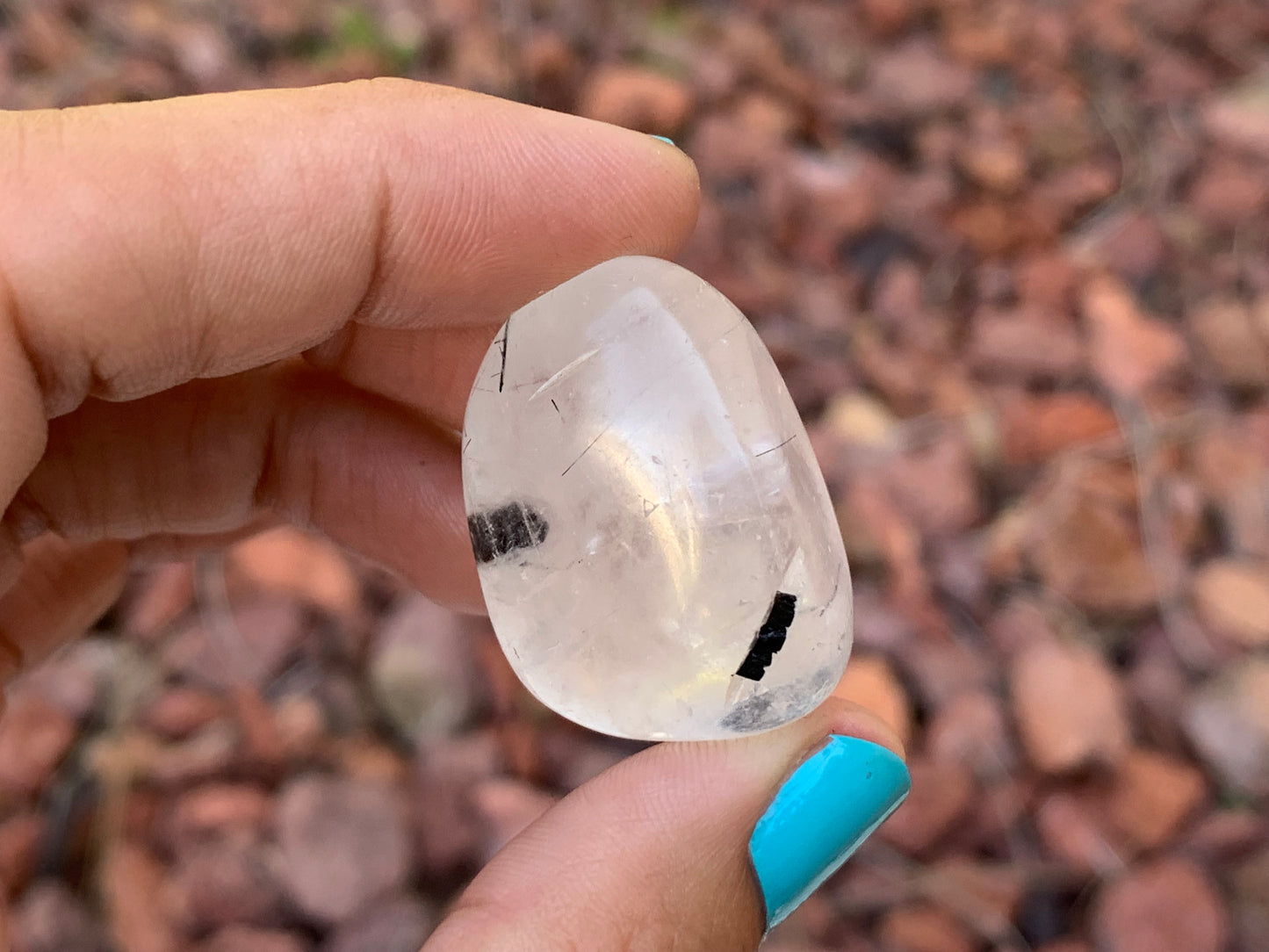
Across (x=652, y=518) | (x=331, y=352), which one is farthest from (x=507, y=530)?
(x=331, y=352)

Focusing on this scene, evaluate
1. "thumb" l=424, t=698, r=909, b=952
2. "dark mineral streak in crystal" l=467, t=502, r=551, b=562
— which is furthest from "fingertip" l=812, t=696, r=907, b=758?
"dark mineral streak in crystal" l=467, t=502, r=551, b=562

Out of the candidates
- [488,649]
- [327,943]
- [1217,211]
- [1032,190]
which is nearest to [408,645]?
[488,649]

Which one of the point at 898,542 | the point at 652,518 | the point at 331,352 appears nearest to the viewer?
the point at 652,518

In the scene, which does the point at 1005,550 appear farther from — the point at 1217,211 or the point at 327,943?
the point at 327,943

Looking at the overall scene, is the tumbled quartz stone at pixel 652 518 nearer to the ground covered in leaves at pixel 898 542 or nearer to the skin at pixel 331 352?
the skin at pixel 331 352

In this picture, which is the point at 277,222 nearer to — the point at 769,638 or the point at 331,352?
the point at 331,352

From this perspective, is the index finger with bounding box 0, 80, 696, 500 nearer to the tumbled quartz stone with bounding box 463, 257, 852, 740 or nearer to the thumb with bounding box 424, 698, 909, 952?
the tumbled quartz stone with bounding box 463, 257, 852, 740
